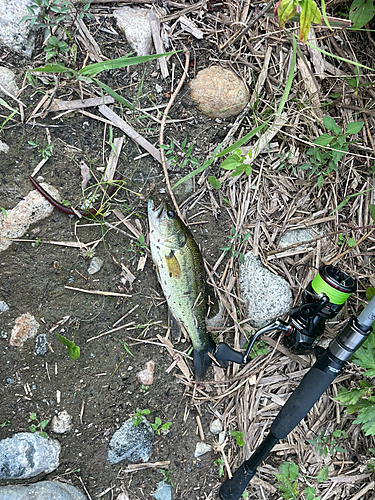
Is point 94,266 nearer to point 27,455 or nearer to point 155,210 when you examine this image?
point 155,210

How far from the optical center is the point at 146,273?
3068 mm

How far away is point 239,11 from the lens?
306 cm

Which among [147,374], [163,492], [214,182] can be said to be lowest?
[163,492]

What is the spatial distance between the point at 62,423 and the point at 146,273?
4.31 feet

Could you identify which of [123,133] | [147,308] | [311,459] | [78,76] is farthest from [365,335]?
[78,76]

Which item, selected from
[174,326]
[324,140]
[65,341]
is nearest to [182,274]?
[174,326]

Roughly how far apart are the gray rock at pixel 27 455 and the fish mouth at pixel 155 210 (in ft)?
6.13

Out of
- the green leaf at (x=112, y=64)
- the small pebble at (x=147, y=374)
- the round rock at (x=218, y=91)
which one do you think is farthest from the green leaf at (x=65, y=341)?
the round rock at (x=218, y=91)

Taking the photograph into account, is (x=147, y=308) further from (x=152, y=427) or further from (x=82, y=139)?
(x=82, y=139)

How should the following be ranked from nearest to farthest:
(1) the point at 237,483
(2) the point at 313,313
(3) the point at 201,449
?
(2) the point at 313,313 < (1) the point at 237,483 < (3) the point at 201,449

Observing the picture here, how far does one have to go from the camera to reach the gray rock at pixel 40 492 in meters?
2.67

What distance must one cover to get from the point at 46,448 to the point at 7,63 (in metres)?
2.87

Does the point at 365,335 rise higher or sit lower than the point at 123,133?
lower

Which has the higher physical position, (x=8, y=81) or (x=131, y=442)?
(x=8, y=81)
